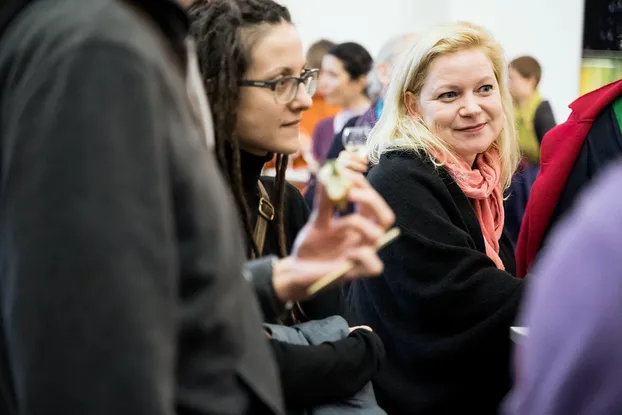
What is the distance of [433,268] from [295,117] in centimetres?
60

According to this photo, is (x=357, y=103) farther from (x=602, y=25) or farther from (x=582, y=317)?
(x=582, y=317)

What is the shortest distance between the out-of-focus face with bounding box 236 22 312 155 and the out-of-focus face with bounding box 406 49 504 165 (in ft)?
2.16

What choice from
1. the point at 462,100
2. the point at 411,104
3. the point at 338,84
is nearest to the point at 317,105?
the point at 338,84

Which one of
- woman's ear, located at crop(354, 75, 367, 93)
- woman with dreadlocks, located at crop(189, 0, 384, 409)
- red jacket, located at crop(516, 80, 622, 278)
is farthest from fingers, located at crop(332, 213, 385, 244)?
woman's ear, located at crop(354, 75, 367, 93)

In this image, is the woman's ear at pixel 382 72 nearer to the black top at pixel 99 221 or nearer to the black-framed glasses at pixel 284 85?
the black-framed glasses at pixel 284 85

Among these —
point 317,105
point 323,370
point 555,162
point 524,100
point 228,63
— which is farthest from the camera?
point 317,105

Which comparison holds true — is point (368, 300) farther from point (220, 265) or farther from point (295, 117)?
point (220, 265)

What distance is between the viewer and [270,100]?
5.77 feet

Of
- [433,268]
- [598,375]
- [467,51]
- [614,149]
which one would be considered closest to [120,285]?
[598,375]

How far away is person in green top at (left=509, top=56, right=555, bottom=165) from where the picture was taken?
5.05 meters

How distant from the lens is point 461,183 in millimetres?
2297

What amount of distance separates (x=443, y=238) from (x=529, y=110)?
3.63 metres

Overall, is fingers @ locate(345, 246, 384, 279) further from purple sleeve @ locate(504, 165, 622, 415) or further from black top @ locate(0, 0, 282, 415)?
black top @ locate(0, 0, 282, 415)

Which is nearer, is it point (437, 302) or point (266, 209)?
point (266, 209)
